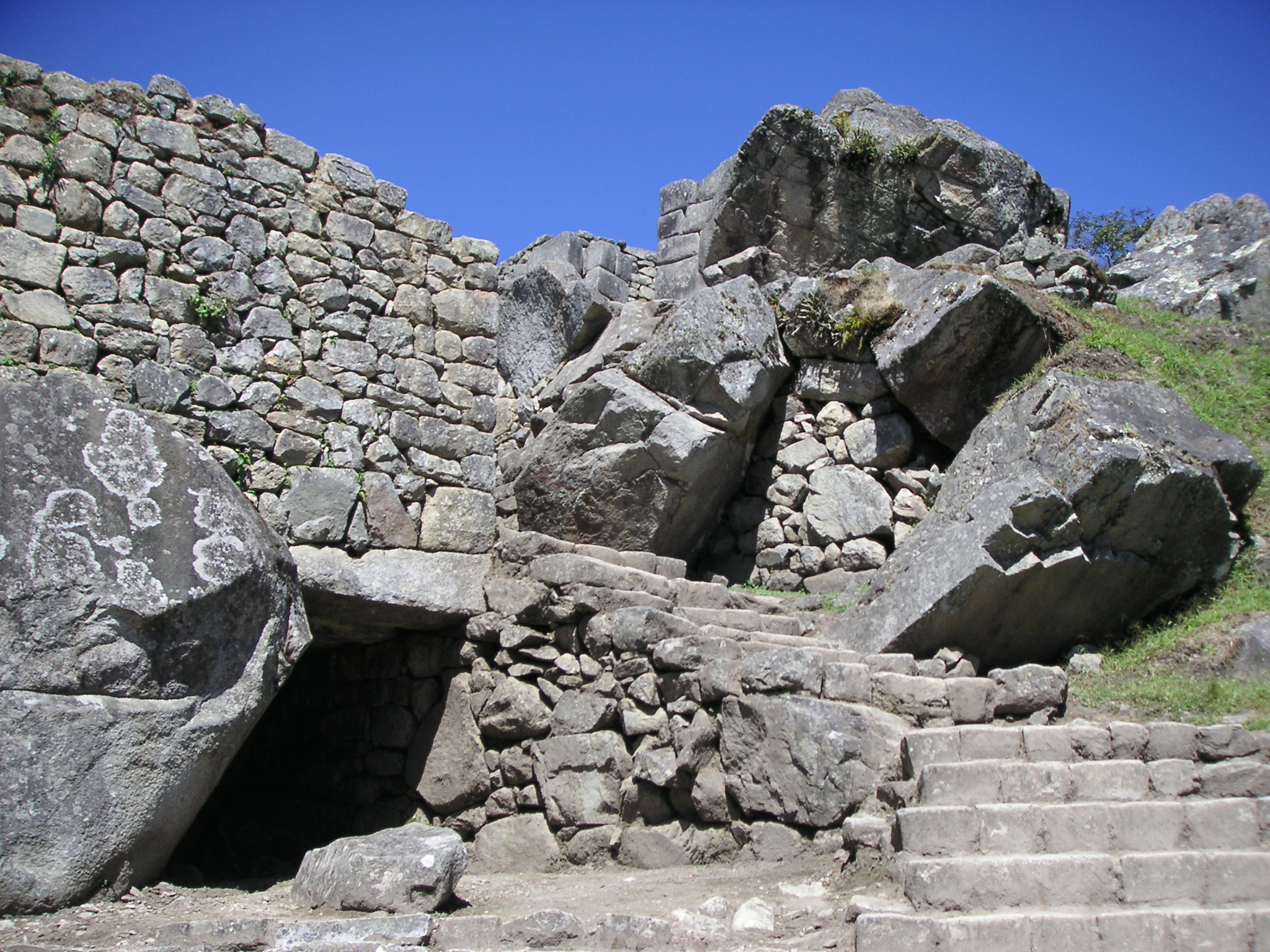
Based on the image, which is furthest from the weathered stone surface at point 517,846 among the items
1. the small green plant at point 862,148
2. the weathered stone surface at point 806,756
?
the small green plant at point 862,148

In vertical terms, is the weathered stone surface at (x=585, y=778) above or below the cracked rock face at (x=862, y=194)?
below

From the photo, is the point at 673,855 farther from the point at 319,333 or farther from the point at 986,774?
the point at 319,333

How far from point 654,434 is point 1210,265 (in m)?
6.61

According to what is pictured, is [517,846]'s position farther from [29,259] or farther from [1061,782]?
[29,259]

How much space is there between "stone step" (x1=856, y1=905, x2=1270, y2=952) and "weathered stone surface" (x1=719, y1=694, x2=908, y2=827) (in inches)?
43.2

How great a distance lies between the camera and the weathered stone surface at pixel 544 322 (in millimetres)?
8820

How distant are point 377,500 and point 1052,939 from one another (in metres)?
4.73

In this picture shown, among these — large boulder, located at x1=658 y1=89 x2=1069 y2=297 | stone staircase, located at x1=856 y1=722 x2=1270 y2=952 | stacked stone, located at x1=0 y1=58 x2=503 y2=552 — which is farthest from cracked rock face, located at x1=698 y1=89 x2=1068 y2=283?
stone staircase, located at x1=856 y1=722 x2=1270 y2=952

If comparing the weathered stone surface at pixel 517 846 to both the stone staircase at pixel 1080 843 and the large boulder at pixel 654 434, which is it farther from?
the large boulder at pixel 654 434

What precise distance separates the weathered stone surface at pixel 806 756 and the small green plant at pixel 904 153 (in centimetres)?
701

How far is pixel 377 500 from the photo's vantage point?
6.55 meters

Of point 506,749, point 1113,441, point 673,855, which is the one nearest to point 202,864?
point 506,749

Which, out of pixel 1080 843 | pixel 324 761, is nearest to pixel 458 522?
pixel 324 761

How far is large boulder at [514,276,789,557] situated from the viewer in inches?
303
